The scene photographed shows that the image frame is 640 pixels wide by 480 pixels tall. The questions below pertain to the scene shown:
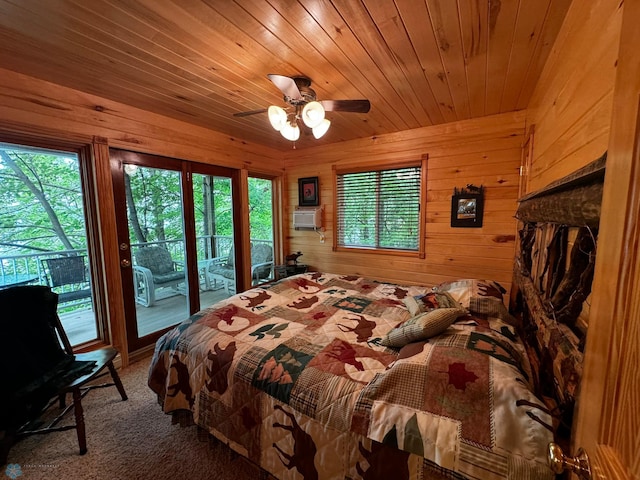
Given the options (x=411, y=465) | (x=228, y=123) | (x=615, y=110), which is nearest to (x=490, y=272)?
(x=411, y=465)

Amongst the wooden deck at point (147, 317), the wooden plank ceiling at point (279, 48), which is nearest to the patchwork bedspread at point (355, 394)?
the wooden deck at point (147, 317)

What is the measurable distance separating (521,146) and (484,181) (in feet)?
1.38

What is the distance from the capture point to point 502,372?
1.05 metres

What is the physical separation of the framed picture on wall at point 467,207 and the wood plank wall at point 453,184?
0.18 ft

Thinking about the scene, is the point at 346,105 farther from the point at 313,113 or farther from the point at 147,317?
the point at 147,317

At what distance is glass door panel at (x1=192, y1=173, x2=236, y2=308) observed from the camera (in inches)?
122

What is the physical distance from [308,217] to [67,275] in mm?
2620

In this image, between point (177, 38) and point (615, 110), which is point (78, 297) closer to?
point (177, 38)

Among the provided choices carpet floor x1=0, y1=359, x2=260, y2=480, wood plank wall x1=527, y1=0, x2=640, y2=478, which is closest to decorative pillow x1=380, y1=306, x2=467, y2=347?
wood plank wall x1=527, y1=0, x2=640, y2=478

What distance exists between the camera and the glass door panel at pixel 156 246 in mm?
2586

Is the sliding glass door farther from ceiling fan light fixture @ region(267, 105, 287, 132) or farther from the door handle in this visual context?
the door handle

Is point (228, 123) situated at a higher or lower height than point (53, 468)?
higher

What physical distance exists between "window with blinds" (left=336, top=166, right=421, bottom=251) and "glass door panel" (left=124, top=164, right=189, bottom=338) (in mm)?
2039

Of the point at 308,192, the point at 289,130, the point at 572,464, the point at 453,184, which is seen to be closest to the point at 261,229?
the point at 308,192
